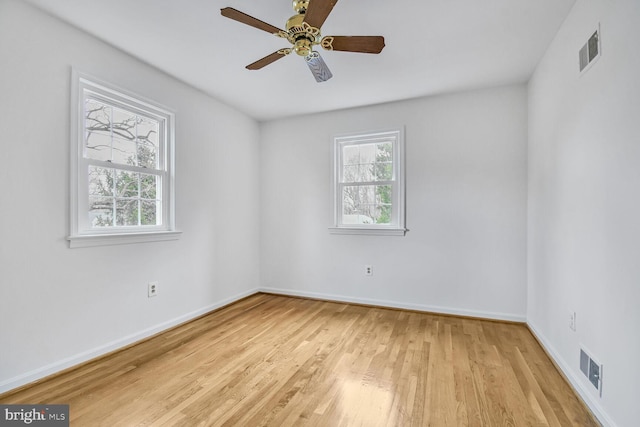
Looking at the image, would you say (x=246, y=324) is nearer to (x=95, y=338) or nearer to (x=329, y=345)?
(x=329, y=345)

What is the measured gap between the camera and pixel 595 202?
66.1 inches

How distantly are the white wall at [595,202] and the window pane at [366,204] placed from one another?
1608 mm

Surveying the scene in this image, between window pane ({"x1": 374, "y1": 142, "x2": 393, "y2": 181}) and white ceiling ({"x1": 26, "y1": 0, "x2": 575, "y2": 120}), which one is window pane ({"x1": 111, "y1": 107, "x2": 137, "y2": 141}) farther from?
window pane ({"x1": 374, "y1": 142, "x2": 393, "y2": 181})

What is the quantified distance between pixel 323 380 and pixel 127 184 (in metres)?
2.35

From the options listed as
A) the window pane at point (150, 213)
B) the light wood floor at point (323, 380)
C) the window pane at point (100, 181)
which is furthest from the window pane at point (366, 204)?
the window pane at point (100, 181)

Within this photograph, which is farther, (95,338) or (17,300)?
(95,338)

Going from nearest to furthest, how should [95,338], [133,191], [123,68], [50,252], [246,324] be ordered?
1. [50,252]
2. [95,338]
3. [123,68]
4. [133,191]
5. [246,324]

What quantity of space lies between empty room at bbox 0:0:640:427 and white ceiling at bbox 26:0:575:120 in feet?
0.07

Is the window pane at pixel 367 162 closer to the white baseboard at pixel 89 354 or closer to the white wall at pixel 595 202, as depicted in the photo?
the white wall at pixel 595 202

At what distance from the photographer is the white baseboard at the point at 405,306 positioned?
3.15 metres

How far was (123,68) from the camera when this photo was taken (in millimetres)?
2502

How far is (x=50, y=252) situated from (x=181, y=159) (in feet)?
4.62

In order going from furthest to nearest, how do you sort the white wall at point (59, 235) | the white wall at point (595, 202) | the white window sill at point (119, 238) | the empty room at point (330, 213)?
the white window sill at point (119, 238) → the white wall at point (59, 235) → the empty room at point (330, 213) → the white wall at point (595, 202)

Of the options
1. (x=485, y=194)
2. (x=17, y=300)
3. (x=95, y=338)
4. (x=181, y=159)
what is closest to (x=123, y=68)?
(x=181, y=159)
